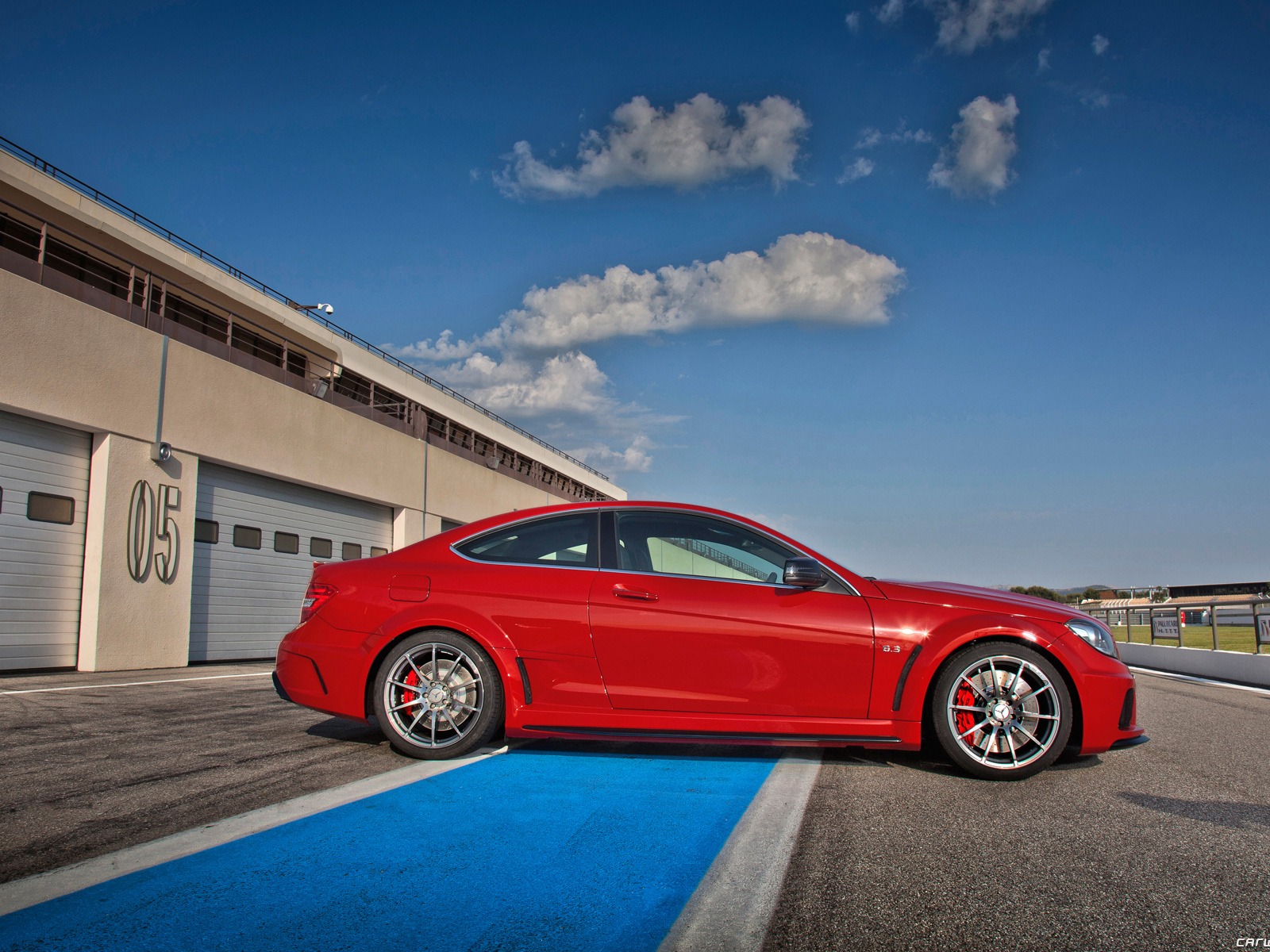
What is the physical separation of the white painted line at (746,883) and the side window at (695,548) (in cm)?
114

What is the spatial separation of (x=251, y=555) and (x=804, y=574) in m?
12.3

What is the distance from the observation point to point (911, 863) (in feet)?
8.71

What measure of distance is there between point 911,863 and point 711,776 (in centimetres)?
144

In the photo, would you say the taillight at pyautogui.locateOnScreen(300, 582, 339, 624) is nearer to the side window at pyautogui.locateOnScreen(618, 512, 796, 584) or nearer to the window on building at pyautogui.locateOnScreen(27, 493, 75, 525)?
the side window at pyautogui.locateOnScreen(618, 512, 796, 584)

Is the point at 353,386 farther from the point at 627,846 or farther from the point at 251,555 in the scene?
the point at 627,846

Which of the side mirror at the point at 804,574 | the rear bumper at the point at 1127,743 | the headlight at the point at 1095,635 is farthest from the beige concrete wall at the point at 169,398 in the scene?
the rear bumper at the point at 1127,743

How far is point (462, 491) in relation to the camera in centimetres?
2305

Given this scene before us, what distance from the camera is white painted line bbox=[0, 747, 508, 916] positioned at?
2254 mm

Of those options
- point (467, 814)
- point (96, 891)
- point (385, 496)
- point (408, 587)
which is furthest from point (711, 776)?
point (385, 496)

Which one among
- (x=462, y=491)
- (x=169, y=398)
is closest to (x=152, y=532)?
(x=169, y=398)

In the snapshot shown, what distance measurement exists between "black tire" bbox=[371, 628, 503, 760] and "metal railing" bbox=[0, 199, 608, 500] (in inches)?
367

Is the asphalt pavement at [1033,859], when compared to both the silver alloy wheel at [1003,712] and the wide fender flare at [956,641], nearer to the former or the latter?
the silver alloy wheel at [1003,712]

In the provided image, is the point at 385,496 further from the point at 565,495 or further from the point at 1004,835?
the point at 565,495

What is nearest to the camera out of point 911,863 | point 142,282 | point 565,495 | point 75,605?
point 911,863
